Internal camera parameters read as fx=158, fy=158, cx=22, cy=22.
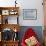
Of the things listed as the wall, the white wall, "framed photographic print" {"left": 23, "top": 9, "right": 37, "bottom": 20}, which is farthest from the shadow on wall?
"framed photographic print" {"left": 23, "top": 9, "right": 37, "bottom": 20}

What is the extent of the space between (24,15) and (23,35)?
0.73m

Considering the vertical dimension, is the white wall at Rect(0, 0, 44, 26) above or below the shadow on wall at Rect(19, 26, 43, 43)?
above

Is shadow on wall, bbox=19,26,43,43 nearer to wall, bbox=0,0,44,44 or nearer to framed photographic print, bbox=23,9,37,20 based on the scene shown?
wall, bbox=0,0,44,44

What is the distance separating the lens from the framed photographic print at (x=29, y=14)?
5.75m

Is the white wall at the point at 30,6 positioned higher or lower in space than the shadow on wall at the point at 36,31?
higher

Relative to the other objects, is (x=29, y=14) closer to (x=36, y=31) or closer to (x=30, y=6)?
(x=30, y=6)

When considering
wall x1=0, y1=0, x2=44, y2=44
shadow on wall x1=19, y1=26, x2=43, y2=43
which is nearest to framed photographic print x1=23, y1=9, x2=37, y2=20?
wall x1=0, y1=0, x2=44, y2=44

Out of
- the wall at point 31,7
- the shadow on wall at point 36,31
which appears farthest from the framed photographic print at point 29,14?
the shadow on wall at point 36,31

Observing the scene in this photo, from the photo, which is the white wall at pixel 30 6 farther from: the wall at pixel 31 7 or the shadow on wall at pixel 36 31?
the shadow on wall at pixel 36 31

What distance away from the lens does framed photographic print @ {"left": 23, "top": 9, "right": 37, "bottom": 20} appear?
5.75 metres

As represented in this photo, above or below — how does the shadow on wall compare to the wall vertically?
below

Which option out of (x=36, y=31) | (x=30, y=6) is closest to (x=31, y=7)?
(x=30, y=6)

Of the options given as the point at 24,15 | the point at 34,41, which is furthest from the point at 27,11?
the point at 34,41

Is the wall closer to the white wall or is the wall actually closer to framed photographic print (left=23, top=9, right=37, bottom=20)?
the white wall
